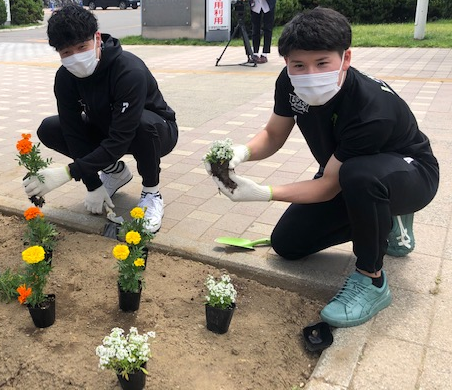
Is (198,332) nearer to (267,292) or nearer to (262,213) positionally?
(267,292)

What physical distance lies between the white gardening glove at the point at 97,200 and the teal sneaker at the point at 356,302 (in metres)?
1.62

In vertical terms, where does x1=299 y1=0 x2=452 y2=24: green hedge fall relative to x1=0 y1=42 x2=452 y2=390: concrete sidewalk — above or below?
above

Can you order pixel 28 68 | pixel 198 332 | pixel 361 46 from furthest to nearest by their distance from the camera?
pixel 361 46 < pixel 28 68 < pixel 198 332

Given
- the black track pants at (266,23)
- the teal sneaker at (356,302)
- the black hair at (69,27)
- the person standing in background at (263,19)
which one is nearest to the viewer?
the teal sneaker at (356,302)

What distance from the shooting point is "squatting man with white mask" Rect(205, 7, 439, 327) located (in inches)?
82.4

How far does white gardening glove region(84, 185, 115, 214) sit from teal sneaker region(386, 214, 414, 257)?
5.65 feet

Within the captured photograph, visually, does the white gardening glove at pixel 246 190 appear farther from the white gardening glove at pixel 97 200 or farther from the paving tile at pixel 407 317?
the white gardening glove at pixel 97 200

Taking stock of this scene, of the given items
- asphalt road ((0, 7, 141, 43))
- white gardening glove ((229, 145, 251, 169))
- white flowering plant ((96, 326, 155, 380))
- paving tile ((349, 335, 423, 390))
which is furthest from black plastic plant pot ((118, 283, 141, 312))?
asphalt road ((0, 7, 141, 43))

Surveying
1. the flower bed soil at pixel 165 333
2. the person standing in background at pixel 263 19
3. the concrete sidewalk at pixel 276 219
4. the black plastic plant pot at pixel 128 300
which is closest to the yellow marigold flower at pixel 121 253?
the black plastic plant pot at pixel 128 300

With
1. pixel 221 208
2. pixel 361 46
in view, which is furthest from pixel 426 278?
pixel 361 46

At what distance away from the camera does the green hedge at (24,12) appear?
24.3 metres

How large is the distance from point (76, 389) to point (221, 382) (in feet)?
1.79

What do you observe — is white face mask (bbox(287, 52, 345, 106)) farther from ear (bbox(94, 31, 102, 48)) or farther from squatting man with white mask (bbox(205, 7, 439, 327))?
ear (bbox(94, 31, 102, 48))

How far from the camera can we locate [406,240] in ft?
8.74
